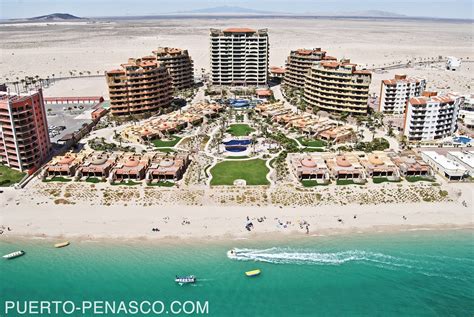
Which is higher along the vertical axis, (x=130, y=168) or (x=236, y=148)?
(x=130, y=168)

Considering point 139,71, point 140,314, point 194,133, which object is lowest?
point 140,314

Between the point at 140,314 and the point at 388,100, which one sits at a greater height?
the point at 388,100

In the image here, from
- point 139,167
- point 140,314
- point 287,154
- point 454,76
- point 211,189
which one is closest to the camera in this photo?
point 140,314

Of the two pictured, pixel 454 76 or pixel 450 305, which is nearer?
pixel 450 305

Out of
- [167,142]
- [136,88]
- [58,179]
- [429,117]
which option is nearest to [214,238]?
[58,179]

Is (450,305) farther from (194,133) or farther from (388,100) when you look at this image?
(388,100)

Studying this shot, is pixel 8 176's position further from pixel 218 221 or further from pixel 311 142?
pixel 311 142

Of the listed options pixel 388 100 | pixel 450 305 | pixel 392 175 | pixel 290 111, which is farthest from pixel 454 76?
pixel 450 305
